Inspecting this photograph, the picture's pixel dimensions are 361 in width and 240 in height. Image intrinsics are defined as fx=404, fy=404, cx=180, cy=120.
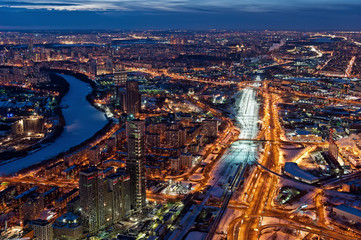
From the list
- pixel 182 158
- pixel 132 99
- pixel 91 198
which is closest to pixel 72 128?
pixel 132 99

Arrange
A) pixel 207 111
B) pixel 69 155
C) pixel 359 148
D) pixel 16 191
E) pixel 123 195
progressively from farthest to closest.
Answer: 1. pixel 207 111
2. pixel 359 148
3. pixel 69 155
4. pixel 16 191
5. pixel 123 195

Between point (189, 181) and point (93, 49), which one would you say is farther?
point (93, 49)

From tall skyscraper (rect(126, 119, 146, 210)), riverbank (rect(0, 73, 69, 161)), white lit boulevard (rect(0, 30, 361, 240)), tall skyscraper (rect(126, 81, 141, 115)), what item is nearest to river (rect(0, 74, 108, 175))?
white lit boulevard (rect(0, 30, 361, 240))

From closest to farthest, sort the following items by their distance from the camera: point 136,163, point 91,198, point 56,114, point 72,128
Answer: point 91,198, point 136,163, point 72,128, point 56,114

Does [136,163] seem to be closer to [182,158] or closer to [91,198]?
[91,198]

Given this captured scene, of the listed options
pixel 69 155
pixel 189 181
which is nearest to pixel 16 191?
pixel 69 155

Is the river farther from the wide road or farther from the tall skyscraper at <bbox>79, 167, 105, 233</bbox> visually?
the wide road

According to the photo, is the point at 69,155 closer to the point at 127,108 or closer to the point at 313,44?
the point at 127,108

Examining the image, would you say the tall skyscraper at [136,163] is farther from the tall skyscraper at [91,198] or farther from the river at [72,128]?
the river at [72,128]
